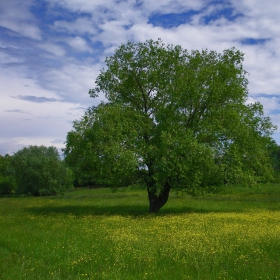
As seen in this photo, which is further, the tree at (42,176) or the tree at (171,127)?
the tree at (42,176)

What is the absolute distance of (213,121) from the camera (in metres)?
26.3

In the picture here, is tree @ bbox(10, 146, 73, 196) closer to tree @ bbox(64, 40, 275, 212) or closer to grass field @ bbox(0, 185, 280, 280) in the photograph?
tree @ bbox(64, 40, 275, 212)

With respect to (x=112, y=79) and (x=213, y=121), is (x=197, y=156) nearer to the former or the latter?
(x=213, y=121)

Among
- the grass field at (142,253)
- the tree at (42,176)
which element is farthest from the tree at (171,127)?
the tree at (42,176)

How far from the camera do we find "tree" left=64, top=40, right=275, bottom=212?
82.6 ft

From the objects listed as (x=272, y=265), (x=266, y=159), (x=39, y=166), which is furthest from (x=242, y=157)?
(x=39, y=166)

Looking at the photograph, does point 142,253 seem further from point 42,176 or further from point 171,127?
point 42,176

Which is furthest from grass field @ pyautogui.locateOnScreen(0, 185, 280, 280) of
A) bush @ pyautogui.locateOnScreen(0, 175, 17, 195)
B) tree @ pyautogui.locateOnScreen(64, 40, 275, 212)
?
bush @ pyautogui.locateOnScreen(0, 175, 17, 195)

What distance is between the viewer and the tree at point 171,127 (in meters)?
25.2

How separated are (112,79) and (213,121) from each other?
9.76 m

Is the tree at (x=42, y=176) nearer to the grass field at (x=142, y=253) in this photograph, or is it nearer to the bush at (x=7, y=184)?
the bush at (x=7, y=184)

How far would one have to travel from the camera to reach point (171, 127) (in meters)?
26.2

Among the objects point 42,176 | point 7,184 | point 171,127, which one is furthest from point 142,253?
point 7,184

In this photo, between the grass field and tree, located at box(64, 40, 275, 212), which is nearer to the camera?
the grass field
